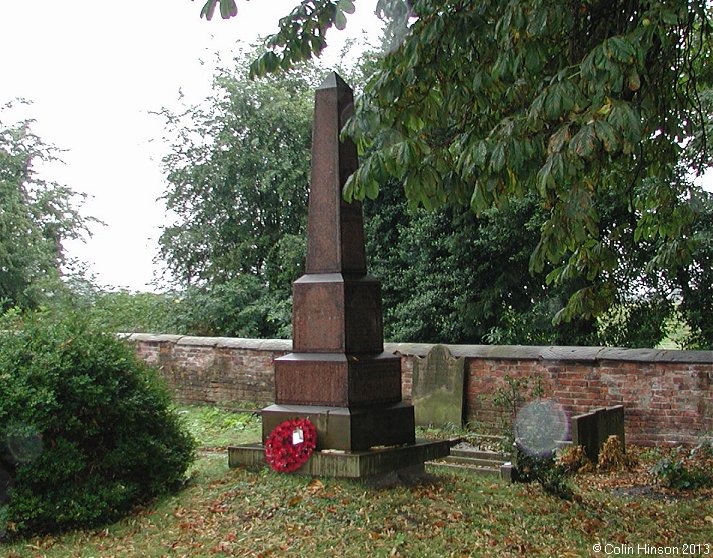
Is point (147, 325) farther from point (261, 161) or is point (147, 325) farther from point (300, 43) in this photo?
point (300, 43)

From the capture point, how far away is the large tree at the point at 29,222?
67.9ft

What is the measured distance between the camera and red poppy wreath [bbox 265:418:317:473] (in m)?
6.74

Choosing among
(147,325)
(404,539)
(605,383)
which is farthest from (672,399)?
(147,325)

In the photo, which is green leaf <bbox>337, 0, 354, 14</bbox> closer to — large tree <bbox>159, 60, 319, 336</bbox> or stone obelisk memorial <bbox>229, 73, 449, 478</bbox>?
stone obelisk memorial <bbox>229, 73, 449, 478</bbox>

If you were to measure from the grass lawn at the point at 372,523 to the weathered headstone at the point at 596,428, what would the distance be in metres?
1.37

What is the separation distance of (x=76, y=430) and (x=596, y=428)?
5.45 m

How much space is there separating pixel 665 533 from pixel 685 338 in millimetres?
7158

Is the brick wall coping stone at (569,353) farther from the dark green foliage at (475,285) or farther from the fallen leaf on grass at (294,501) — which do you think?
the fallen leaf on grass at (294,501)

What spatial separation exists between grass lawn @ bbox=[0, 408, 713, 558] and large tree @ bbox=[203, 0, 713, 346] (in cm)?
181

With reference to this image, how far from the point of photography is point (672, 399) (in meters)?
9.80

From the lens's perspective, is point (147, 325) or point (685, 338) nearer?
point (685, 338)

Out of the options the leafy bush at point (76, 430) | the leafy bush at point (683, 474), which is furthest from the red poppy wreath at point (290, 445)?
the leafy bush at point (683, 474)

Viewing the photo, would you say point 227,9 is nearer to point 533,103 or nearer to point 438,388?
Answer: point 533,103

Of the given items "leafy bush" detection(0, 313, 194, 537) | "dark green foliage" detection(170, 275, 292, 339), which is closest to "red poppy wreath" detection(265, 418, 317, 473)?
"leafy bush" detection(0, 313, 194, 537)
